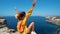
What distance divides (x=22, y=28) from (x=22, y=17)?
13 centimetres

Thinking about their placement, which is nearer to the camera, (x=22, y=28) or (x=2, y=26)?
(x=22, y=28)

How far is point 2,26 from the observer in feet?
15.0

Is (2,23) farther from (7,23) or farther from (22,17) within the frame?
(22,17)

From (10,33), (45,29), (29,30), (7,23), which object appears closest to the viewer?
(29,30)

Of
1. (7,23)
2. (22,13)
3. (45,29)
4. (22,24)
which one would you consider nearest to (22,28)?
(22,24)

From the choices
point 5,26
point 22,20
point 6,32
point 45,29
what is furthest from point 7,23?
point 22,20

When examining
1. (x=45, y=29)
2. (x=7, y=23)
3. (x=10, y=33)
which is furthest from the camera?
(x=45, y=29)

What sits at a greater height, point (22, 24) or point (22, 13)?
point (22, 13)

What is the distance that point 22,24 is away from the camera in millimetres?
1993

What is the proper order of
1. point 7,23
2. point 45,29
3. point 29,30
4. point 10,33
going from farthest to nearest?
point 45,29 < point 7,23 < point 10,33 < point 29,30

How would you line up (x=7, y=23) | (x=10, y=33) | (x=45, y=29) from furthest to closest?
(x=45, y=29)
(x=7, y=23)
(x=10, y=33)

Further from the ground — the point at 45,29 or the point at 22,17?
the point at 22,17

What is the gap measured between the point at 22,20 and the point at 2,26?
2665 millimetres

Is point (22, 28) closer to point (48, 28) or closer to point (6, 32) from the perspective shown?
point (6, 32)
